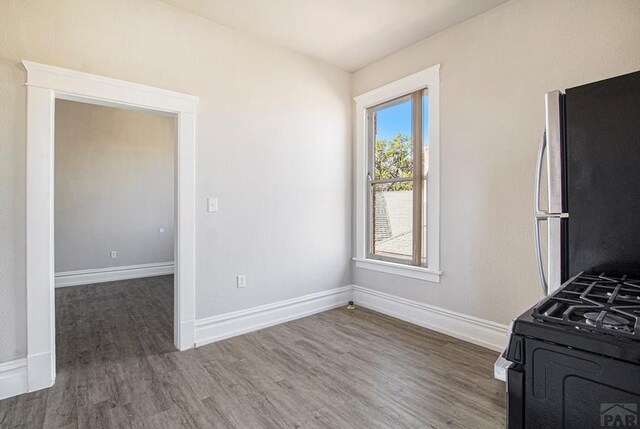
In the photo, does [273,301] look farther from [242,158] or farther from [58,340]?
[58,340]

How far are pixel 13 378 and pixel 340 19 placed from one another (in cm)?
361

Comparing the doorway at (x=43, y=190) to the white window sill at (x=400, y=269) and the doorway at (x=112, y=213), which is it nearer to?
the doorway at (x=112, y=213)

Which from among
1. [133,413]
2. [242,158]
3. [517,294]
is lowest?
[133,413]

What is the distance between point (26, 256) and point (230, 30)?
2.44 m

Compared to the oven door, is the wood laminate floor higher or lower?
lower

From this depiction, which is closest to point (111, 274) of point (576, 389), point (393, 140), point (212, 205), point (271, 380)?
point (212, 205)

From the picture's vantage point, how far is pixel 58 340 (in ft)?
9.59

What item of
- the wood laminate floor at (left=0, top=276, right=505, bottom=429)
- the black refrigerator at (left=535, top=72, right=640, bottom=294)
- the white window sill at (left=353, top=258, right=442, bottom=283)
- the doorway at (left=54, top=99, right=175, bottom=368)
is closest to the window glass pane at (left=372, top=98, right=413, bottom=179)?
the white window sill at (left=353, top=258, right=442, bottom=283)

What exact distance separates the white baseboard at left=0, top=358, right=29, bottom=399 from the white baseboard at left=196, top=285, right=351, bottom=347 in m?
1.12

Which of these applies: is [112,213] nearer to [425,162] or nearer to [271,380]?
[271,380]

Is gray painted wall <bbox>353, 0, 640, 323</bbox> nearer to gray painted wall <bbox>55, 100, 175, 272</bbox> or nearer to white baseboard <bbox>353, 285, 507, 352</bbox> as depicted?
white baseboard <bbox>353, 285, 507, 352</bbox>

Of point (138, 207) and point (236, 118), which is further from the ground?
point (236, 118)

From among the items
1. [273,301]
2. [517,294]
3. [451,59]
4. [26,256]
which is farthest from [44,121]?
[517,294]

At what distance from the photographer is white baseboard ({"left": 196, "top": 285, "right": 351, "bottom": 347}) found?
290 centimetres
